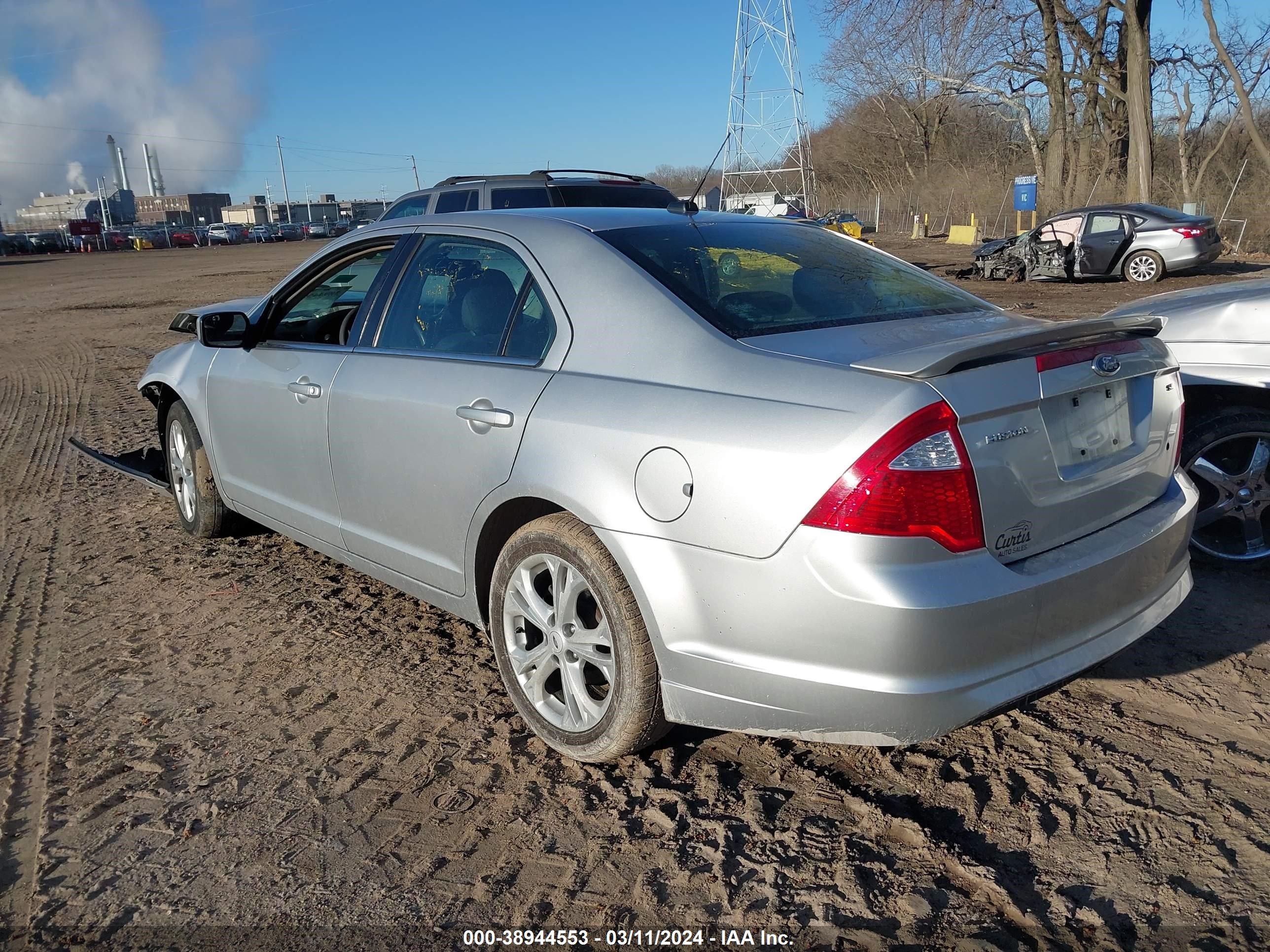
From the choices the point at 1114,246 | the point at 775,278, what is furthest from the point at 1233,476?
the point at 1114,246

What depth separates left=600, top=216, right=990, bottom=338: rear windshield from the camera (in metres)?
3.06

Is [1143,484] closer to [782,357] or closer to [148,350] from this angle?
[782,357]

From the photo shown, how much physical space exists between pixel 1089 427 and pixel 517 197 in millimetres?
9355

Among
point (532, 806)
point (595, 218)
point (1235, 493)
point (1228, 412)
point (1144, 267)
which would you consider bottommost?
point (532, 806)

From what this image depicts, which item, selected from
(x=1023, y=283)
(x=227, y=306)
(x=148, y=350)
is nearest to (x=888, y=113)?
(x=1023, y=283)

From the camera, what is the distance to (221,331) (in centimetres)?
464

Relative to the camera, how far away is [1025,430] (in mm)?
2570

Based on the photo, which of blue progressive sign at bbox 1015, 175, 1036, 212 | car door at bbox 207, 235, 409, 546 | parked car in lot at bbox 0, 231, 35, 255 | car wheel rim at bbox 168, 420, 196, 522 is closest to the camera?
car door at bbox 207, 235, 409, 546

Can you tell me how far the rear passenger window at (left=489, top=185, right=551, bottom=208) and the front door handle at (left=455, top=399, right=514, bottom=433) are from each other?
8313mm

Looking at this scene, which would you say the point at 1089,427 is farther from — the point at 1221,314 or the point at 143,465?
the point at 143,465

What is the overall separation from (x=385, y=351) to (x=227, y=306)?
3056 mm

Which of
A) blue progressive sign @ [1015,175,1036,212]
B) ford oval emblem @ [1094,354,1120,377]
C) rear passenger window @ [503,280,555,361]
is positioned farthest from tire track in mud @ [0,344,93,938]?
blue progressive sign @ [1015,175,1036,212]

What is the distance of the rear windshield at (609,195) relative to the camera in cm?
1107

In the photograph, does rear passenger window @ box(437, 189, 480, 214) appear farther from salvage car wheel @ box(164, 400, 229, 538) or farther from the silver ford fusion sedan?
the silver ford fusion sedan
